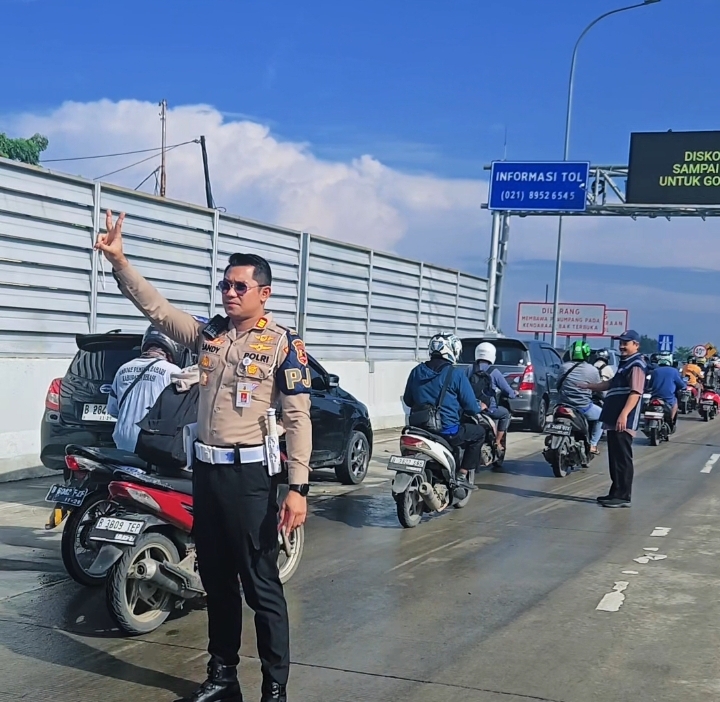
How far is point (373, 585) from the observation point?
6.94 metres

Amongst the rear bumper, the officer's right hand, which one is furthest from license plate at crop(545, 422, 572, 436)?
the officer's right hand

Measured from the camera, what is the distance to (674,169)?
25734 mm

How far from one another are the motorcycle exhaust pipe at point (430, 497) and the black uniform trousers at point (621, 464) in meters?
2.41

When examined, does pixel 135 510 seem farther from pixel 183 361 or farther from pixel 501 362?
pixel 501 362

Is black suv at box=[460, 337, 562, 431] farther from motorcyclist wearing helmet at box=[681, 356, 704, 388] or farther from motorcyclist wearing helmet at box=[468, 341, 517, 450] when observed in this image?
motorcyclist wearing helmet at box=[681, 356, 704, 388]

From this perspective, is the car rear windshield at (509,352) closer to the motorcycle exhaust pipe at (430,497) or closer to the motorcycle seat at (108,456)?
the motorcycle exhaust pipe at (430,497)

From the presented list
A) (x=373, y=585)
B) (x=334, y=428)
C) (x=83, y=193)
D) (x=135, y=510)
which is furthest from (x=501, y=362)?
(x=135, y=510)

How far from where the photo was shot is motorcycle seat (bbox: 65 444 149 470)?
6227mm

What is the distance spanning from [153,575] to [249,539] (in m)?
1.51

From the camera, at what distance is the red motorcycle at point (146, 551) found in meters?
5.56

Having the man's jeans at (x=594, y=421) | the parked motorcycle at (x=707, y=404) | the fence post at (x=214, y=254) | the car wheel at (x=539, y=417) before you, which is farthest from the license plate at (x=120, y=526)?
the parked motorcycle at (x=707, y=404)

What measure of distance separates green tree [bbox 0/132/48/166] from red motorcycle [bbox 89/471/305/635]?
39388 mm

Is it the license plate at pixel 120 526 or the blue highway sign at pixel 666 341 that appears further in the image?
the blue highway sign at pixel 666 341

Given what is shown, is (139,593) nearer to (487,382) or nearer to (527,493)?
(527,493)
